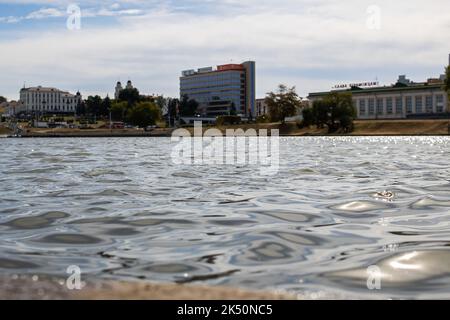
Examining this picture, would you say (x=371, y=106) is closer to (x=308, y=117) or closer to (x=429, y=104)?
(x=429, y=104)

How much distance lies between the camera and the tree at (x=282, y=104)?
172 metres

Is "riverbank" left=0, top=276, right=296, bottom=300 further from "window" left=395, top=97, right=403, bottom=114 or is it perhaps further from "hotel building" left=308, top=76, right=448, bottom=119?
"window" left=395, top=97, right=403, bottom=114

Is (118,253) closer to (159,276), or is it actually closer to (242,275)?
(159,276)

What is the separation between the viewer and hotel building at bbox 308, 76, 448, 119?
175125 mm

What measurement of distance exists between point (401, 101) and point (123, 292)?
185m

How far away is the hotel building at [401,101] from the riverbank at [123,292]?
167209 mm

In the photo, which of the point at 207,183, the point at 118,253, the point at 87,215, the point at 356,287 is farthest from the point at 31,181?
the point at 356,287

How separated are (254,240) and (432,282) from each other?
2626 millimetres

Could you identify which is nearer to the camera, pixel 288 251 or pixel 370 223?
pixel 288 251
